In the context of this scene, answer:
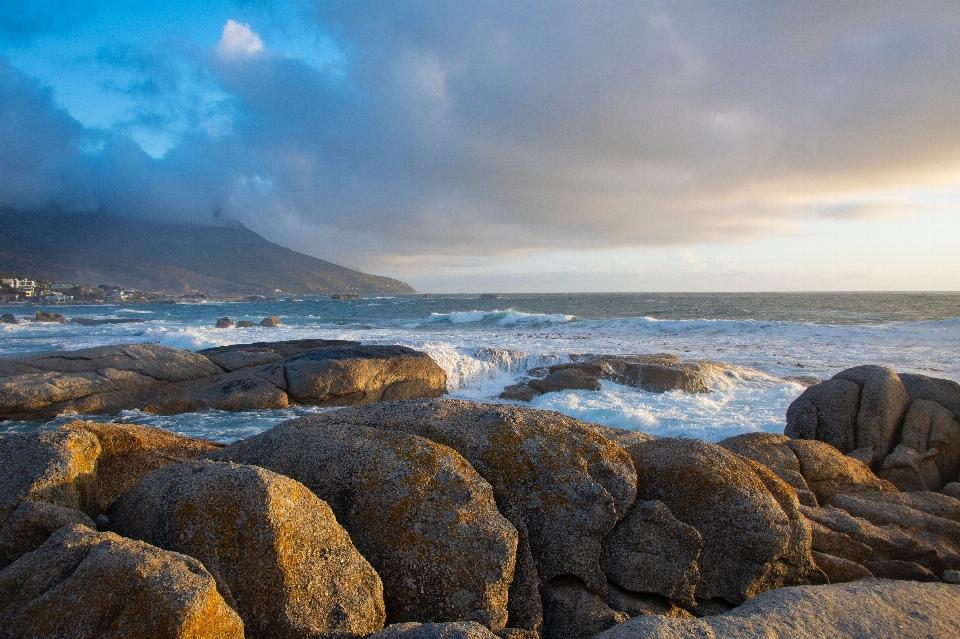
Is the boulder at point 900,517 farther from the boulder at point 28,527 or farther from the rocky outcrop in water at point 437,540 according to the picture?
the boulder at point 28,527

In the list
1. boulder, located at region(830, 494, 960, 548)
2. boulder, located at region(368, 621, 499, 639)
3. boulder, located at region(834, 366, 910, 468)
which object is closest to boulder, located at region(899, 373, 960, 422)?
boulder, located at region(834, 366, 910, 468)

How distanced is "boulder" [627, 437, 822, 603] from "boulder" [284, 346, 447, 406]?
42.3ft

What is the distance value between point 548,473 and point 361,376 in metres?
13.2

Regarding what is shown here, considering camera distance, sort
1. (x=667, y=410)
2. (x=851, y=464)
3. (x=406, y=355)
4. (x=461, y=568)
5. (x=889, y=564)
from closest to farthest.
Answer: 1. (x=461, y=568)
2. (x=889, y=564)
3. (x=851, y=464)
4. (x=667, y=410)
5. (x=406, y=355)

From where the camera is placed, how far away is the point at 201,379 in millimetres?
16203

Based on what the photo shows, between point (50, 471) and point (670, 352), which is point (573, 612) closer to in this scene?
point (50, 471)

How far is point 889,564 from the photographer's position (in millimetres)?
4789

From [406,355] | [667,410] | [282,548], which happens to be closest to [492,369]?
[406,355]

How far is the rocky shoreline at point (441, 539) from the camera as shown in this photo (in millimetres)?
2756

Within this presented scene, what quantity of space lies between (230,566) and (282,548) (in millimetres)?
306

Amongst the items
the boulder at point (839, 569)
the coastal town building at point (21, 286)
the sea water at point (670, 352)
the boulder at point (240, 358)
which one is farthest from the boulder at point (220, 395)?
the coastal town building at point (21, 286)

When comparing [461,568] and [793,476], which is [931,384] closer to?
[793,476]

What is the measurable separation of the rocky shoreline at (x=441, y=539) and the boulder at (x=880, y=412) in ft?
9.03

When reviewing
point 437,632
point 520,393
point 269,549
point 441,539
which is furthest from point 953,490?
point 520,393
